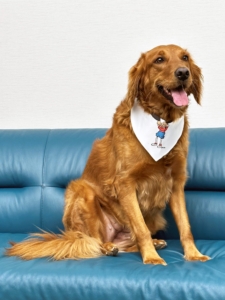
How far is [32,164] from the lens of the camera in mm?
2818

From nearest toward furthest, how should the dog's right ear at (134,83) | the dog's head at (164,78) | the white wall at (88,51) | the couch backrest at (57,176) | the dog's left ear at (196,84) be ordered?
the dog's head at (164,78) < the dog's right ear at (134,83) < the dog's left ear at (196,84) < the couch backrest at (57,176) < the white wall at (88,51)

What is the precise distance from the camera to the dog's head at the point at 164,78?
204cm

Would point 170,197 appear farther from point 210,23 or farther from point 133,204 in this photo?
point 210,23

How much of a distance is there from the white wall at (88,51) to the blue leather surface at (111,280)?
1.40m

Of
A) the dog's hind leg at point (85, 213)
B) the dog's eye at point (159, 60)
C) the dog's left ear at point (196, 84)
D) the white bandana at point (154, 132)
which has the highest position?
the dog's eye at point (159, 60)

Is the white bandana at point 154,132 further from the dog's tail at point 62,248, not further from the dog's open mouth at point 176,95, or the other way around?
the dog's tail at point 62,248

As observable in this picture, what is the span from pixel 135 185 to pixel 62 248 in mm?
445

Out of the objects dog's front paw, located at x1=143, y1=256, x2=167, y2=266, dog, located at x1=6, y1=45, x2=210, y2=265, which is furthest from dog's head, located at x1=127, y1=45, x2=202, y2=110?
dog's front paw, located at x1=143, y1=256, x2=167, y2=266

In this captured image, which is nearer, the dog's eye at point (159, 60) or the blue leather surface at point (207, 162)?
the dog's eye at point (159, 60)

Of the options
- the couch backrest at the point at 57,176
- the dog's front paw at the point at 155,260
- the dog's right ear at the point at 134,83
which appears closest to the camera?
the dog's front paw at the point at 155,260

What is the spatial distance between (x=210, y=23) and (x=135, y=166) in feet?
4.23

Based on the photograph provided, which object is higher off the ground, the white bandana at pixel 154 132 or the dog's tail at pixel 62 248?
the white bandana at pixel 154 132

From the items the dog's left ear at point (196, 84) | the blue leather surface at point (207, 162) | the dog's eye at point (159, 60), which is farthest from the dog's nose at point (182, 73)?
the blue leather surface at point (207, 162)

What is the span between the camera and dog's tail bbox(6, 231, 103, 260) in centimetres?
205
